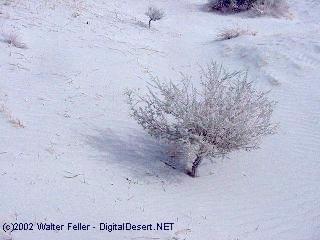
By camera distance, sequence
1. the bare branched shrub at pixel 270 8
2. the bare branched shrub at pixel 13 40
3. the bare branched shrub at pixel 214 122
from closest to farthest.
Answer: the bare branched shrub at pixel 214 122 → the bare branched shrub at pixel 13 40 → the bare branched shrub at pixel 270 8

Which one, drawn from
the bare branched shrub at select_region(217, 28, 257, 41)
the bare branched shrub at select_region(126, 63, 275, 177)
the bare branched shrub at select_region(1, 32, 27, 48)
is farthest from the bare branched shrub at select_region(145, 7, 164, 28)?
the bare branched shrub at select_region(126, 63, 275, 177)

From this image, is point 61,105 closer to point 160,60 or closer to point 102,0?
point 160,60

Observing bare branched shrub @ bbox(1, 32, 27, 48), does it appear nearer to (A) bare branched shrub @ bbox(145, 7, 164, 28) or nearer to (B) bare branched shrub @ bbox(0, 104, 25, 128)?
(B) bare branched shrub @ bbox(0, 104, 25, 128)

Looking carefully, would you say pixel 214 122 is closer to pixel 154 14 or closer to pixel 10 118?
pixel 10 118

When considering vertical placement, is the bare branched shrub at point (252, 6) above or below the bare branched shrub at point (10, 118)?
above

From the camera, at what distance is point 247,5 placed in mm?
15516

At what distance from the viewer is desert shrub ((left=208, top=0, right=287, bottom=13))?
15.2 metres

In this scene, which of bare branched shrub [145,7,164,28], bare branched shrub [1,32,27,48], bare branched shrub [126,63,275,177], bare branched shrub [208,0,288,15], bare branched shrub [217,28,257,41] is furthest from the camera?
bare branched shrub [208,0,288,15]

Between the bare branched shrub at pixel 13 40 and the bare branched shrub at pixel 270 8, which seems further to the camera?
the bare branched shrub at pixel 270 8

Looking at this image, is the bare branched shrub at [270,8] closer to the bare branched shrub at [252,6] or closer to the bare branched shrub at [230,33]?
the bare branched shrub at [252,6]

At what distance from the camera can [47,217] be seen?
15.4 ft

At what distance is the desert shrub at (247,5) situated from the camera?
15.2 meters

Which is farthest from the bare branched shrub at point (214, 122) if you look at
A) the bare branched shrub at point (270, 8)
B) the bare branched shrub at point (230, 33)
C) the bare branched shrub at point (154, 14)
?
the bare branched shrub at point (270, 8)

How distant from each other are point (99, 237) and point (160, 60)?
637cm
